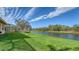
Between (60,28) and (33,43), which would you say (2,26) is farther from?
(60,28)

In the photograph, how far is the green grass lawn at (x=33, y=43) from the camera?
1.87 metres

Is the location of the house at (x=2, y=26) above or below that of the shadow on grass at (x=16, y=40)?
above

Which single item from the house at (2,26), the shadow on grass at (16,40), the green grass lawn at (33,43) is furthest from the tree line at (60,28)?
the house at (2,26)

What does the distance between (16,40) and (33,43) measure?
0.18 m

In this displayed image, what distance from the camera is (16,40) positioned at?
1.90 m

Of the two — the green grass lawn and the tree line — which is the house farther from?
the tree line

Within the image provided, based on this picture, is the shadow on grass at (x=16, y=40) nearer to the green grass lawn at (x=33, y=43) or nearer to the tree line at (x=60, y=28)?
the green grass lawn at (x=33, y=43)

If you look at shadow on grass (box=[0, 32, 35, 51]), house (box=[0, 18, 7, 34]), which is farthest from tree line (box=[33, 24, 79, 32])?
house (box=[0, 18, 7, 34])

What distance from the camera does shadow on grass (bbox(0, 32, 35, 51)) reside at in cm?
188

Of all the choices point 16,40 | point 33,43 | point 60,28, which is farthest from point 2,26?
point 60,28

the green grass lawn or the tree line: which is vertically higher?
the tree line

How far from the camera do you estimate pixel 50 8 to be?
1894 mm
